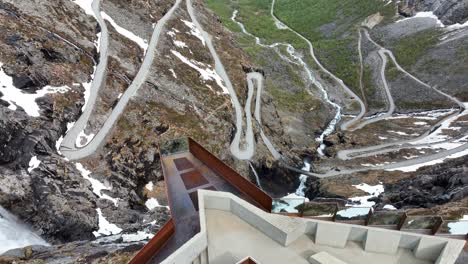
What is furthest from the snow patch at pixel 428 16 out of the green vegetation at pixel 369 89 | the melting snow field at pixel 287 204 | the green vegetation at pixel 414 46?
the melting snow field at pixel 287 204

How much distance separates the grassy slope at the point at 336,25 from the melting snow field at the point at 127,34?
70847mm

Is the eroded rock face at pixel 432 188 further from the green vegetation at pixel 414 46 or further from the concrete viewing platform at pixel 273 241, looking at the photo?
the green vegetation at pixel 414 46

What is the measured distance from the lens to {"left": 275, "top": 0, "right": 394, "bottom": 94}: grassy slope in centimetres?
13025

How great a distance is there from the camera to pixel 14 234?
117ft

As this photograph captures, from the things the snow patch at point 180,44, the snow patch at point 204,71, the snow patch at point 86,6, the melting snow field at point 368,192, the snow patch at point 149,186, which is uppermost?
the snow patch at point 86,6

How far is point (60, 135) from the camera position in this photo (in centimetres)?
5103

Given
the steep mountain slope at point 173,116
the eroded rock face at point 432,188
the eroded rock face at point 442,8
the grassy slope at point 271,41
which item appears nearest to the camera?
the steep mountain slope at point 173,116

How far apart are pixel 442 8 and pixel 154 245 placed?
15175cm

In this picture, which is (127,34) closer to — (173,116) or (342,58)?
(173,116)

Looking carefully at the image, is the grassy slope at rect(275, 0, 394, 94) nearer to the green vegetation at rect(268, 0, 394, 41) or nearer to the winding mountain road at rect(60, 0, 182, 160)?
the green vegetation at rect(268, 0, 394, 41)

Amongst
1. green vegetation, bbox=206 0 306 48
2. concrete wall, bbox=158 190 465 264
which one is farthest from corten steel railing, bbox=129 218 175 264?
green vegetation, bbox=206 0 306 48

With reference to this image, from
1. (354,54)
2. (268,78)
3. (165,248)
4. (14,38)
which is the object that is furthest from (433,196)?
(354,54)

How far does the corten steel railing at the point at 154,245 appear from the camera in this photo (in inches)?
794

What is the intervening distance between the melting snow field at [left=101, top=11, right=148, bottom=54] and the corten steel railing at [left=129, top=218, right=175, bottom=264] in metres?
62.1
